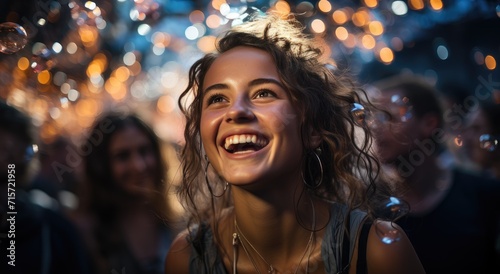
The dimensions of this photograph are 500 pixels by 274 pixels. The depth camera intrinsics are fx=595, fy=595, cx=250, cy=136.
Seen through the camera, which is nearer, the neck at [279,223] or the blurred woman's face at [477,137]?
the neck at [279,223]

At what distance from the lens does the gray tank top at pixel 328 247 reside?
2105 mm

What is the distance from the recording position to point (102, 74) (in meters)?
6.26

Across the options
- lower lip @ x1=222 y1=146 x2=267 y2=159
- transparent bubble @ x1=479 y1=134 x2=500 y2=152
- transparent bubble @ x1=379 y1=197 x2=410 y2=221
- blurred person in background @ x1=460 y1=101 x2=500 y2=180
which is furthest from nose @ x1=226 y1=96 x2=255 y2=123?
blurred person in background @ x1=460 y1=101 x2=500 y2=180

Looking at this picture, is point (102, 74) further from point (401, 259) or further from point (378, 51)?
point (401, 259)

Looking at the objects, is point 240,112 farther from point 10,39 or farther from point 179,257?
point 10,39

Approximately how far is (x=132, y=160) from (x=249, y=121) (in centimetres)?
135

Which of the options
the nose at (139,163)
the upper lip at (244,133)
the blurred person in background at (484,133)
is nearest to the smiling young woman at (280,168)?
the upper lip at (244,133)

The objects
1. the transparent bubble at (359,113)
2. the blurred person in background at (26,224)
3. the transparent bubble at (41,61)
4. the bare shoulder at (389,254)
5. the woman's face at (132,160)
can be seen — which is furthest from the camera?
the woman's face at (132,160)

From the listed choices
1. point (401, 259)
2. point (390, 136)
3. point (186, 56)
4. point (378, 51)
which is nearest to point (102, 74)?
point (186, 56)

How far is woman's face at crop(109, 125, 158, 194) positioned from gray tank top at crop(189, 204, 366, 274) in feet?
2.92

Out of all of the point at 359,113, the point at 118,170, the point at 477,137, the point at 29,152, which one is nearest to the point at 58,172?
the point at 118,170

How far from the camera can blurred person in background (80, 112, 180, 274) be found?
10.1 feet

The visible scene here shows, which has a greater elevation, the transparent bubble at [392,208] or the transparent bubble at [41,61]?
the transparent bubble at [41,61]

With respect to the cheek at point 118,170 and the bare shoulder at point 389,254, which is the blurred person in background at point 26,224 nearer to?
the cheek at point 118,170
